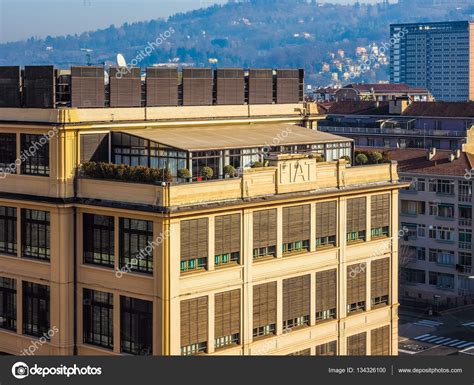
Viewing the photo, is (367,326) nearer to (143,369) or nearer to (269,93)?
(269,93)

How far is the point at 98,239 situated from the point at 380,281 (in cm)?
1690

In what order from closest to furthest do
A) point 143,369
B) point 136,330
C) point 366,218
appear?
point 143,369
point 136,330
point 366,218

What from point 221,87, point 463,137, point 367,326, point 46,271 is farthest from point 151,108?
point 463,137

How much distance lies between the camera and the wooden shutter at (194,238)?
55938 millimetres

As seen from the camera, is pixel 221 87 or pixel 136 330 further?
pixel 221 87

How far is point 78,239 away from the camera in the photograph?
59.5m

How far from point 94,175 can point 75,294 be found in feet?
19.1

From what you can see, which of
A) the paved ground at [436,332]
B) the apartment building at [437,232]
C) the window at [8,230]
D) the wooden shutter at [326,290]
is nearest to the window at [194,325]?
the wooden shutter at [326,290]

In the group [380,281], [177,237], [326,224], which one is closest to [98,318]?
[177,237]

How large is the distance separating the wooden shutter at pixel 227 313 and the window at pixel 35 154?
10589 millimetres

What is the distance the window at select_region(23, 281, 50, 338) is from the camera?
60344 mm

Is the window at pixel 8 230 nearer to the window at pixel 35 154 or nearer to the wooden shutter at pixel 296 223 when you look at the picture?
the window at pixel 35 154

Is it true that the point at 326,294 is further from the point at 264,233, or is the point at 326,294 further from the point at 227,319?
the point at 227,319

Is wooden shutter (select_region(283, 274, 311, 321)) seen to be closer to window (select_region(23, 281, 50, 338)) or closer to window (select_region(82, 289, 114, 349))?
window (select_region(82, 289, 114, 349))
